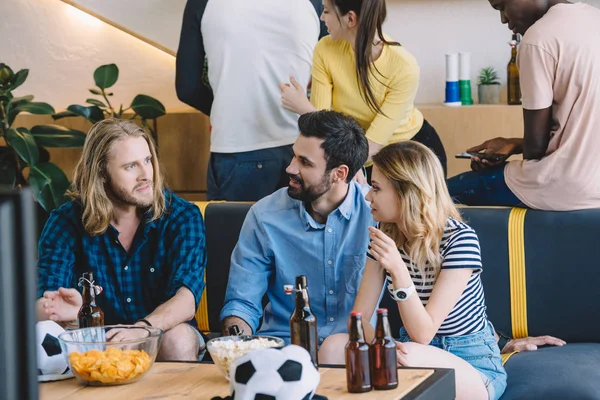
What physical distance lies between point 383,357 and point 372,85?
1.55 meters

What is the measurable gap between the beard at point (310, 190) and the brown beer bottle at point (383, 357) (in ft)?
3.44

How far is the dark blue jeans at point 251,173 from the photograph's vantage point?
337cm

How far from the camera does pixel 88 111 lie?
431 cm

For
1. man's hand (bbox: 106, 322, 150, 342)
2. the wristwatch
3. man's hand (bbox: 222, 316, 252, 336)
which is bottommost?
man's hand (bbox: 222, 316, 252, 336)

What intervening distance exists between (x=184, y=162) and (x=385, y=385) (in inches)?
115

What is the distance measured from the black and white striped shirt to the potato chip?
800 millimetres

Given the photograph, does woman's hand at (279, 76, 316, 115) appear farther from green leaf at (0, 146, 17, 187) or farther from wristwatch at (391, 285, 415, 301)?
green leaf at (0, 146, 17, 187)

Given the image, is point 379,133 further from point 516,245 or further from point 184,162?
point 184,162

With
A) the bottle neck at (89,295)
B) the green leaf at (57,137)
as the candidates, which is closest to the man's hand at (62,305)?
the bottle neck at (89,295)

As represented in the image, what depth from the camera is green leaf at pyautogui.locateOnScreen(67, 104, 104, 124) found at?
169 inches

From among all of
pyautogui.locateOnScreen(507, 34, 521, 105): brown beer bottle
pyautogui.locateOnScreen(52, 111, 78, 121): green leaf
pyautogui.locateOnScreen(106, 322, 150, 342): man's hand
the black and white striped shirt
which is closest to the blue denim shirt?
the black and white striped shirt

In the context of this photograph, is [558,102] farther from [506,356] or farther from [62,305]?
[62,305]

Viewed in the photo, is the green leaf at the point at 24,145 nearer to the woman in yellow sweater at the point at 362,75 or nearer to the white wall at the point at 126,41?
the white wall at the point at 126,41

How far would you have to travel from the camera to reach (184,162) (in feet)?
14.7
